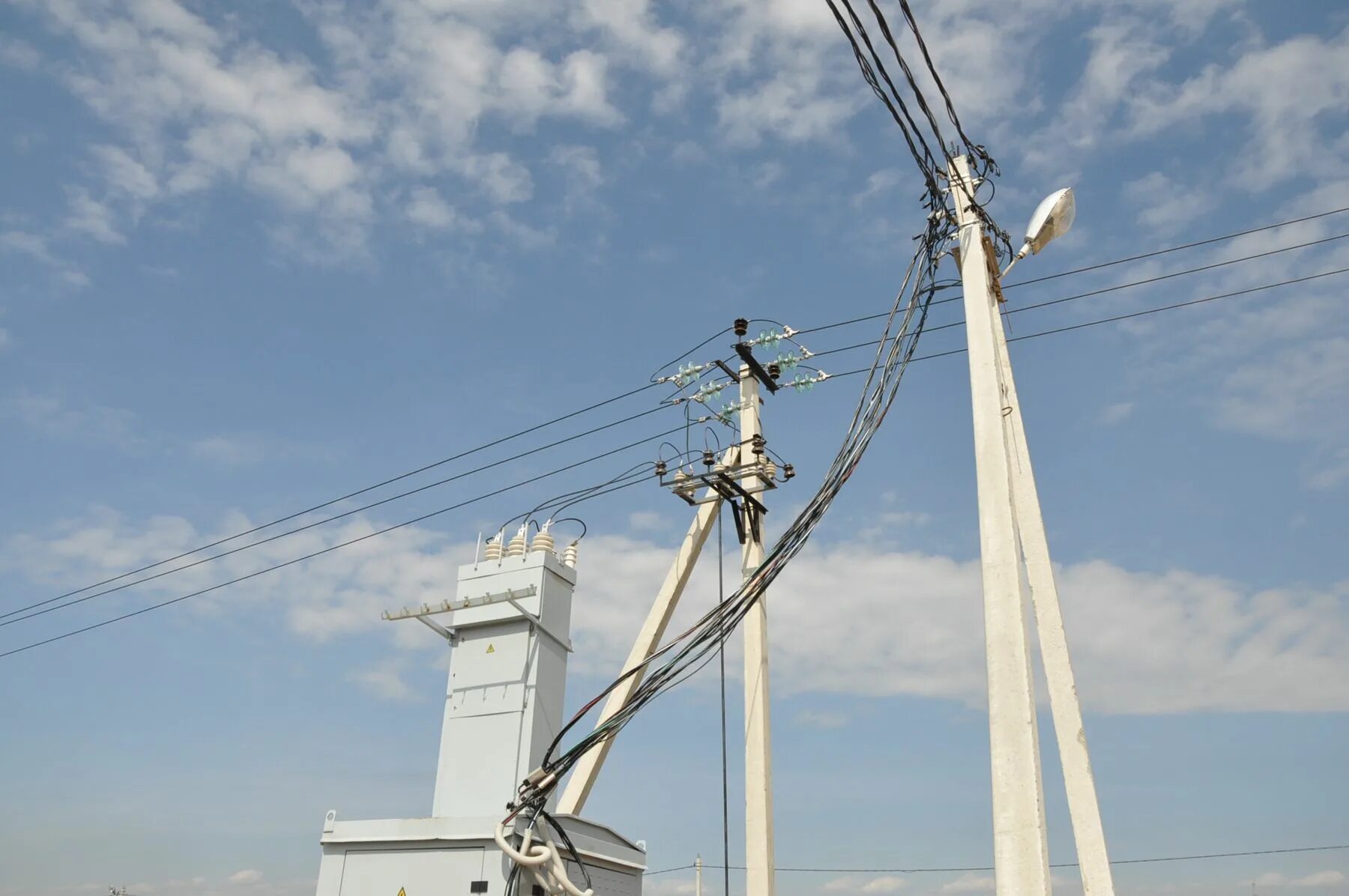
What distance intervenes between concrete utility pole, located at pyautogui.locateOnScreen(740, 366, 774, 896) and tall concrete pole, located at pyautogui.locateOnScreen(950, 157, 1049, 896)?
182 inches

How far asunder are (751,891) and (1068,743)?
4.25 metres

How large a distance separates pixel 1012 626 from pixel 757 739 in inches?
199

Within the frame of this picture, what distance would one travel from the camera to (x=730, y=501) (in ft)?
46.6

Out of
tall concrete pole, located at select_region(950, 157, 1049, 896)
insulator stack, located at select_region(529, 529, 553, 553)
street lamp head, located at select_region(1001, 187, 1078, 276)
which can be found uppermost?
street lamp head, located at select_region(1001, 187, 1078, 276)

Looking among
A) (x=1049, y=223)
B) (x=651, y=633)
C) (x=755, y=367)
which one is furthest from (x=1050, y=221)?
(x=651, y=633)

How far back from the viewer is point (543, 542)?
49.2 ft

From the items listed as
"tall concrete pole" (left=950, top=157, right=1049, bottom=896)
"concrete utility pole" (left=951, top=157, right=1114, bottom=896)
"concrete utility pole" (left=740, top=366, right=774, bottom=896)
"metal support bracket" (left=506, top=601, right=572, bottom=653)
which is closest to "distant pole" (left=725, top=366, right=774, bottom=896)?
"concrete utility pole" (left=740, top=366, right=774, bottom=896)

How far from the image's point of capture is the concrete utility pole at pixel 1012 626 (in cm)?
766

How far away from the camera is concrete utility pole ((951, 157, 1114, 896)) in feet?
25.1

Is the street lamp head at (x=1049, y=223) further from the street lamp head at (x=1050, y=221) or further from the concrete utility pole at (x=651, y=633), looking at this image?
the concrete utility pole at (x=651, y=633)

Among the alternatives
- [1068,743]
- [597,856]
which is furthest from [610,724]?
[1068,743]

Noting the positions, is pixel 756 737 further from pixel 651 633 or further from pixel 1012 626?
pixel 1012 626

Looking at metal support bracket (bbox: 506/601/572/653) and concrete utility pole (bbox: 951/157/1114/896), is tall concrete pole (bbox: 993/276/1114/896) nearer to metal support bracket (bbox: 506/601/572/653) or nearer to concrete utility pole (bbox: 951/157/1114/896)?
concrete utility pole (bbox: 951/157/1114/896)

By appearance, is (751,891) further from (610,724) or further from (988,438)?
(988,438)
